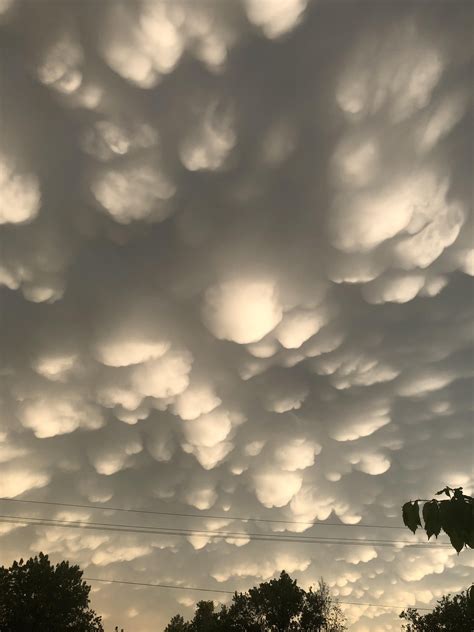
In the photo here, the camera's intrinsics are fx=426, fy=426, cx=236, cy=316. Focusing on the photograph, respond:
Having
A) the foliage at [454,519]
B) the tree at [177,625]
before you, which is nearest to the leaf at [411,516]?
the foliage at [454,519]

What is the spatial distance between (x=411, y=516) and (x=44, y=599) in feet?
216

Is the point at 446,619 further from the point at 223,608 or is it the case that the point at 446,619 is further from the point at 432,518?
the point at 432,518

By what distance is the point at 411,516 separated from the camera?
16.1ft

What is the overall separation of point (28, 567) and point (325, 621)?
46.9 metres

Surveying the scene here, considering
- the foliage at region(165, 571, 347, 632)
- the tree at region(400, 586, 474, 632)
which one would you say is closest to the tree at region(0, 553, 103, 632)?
the foliage at region(165, 571, 347, 632)

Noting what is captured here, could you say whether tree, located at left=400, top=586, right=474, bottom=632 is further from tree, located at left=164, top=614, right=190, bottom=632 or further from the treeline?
tree, located at left=164, top=614, right=190, bottom=632

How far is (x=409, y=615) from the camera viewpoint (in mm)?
73188

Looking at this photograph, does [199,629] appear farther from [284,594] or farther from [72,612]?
[72,612]

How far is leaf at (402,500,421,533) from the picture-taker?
192 inches

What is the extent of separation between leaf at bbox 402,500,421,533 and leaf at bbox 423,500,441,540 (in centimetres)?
18

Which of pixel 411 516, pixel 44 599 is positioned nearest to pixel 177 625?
pixel 44 599

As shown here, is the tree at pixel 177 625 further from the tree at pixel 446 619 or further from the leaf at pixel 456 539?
the leaf at pixel 456 539

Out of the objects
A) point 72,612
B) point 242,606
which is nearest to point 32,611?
point 72,612

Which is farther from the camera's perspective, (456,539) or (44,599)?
(44,599)
